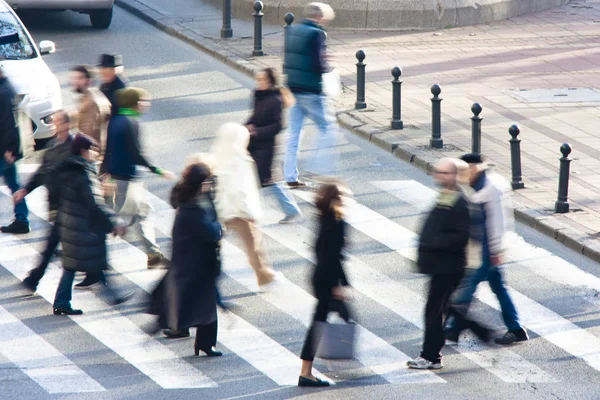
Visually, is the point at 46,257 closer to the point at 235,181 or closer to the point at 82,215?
the point at 82,215

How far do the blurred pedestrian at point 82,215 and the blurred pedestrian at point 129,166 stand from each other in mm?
956

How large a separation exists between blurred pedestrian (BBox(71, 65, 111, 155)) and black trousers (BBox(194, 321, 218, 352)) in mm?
2963

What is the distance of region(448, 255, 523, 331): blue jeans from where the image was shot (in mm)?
9391

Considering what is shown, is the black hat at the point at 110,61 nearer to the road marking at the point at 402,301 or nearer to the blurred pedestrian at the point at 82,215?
the blurred pedestrian at the point at 82,215

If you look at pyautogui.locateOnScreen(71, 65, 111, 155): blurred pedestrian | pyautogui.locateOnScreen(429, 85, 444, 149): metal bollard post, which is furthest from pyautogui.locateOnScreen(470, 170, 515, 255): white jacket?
pyautogui.locateOnScreen(429, 85, 444, 149): metal bollard post

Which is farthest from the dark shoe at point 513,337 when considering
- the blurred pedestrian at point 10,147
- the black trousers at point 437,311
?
the blurred pedestrian at point 10,147

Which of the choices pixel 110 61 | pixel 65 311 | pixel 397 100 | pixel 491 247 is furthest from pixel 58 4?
pixel 491 247

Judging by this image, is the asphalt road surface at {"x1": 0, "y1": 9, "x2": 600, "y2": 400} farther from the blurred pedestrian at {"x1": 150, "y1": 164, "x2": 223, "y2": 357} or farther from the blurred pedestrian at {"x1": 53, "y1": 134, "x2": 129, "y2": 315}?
the blurred pedestrian at {"x1": 53, "y1": 134, "x2": 129, "y2": 315}

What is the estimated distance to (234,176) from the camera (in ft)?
34.3

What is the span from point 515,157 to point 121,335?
19.1 ft

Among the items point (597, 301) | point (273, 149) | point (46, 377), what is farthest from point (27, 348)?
point (597, 301)

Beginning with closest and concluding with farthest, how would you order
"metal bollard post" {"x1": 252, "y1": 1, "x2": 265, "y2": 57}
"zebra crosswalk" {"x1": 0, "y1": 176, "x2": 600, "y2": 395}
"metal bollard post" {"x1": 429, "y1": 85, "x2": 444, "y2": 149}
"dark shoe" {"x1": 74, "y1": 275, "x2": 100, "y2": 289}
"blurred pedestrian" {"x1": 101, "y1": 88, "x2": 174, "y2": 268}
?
"zebra crosswalk" {"x1": 0, "y1": 176, "x2": 600, "y2": 395} → "dark shoe" {"x1": 74, "y1": 275, "x2": 100, "y2": 289} → "blurred pedestrian" {"x1": 101, "y1": 88, "x2": 174, "y2": 268} → "metal bollard post" {"x1": 429, "y1": 85, "x2": 444, "y2": 149} → "metal bollard post" {"x1": 252, "y1": 1, "x2": 265, "y2": 57}

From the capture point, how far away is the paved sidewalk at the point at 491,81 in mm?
14008

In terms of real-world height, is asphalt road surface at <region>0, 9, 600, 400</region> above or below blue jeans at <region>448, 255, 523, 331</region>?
below
